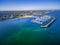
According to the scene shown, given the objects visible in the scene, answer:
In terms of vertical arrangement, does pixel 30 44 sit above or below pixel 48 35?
below

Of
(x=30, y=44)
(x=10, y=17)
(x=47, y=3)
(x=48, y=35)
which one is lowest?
(x=30, y=44)

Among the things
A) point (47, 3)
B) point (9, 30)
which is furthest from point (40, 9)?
point (9, 30)

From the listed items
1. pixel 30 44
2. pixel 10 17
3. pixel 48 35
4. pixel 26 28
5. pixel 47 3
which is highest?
pixel 47 3

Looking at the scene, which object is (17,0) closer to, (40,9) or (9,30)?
(40,9)

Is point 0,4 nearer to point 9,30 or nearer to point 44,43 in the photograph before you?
point 9,30

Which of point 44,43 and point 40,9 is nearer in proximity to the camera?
point 44,43

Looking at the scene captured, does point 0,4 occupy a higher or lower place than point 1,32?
higher

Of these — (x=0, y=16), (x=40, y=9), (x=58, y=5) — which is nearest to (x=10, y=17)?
(x=0, y=16)
